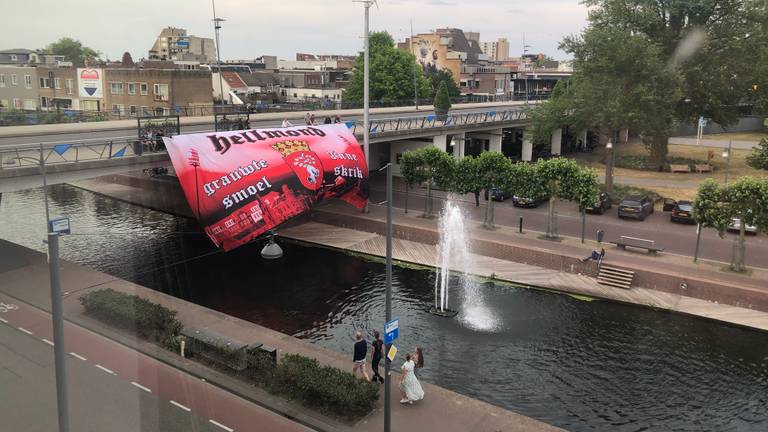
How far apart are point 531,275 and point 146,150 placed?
18.7m

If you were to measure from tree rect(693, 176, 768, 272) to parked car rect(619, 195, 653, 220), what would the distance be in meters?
8.60

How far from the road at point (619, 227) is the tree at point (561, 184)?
8.22ft

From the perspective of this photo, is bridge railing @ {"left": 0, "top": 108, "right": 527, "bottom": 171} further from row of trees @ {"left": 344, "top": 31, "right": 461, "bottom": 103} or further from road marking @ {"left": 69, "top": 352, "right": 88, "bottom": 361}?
row of trees @ {"left": 344, "top": 31, "right": 461, "bottom": 103}

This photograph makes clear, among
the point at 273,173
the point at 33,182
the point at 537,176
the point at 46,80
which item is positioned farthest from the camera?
the point at 46,80

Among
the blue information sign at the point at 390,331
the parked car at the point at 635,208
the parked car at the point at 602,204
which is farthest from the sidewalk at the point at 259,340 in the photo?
the parked car at the point at 602,204

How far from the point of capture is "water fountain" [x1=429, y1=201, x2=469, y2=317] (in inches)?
1008

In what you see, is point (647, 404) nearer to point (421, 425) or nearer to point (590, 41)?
point (421, 425)

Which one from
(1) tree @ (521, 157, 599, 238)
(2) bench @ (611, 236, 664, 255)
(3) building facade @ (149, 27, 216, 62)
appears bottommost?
(2) bench @ (611, 236, 664, 255)

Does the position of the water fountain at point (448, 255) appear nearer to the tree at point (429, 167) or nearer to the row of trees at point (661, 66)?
the tree at point (429, 167)

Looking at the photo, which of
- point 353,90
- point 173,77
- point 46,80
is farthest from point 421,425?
point 353,90

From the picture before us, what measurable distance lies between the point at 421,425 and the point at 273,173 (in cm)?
1523

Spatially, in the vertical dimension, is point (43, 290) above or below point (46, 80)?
below

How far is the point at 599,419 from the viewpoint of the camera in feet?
56.0

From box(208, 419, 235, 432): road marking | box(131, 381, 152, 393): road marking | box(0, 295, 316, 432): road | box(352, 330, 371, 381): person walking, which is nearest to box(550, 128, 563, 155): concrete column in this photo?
box(352, 330, 371, 381): person walking
